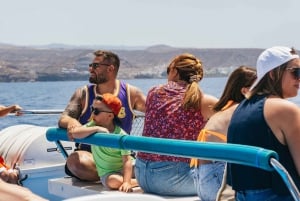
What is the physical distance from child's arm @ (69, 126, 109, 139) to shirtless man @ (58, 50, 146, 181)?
0.52 m

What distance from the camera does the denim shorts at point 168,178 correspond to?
3.90 m

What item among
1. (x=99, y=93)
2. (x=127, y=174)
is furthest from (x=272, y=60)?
(x=99, y=93)

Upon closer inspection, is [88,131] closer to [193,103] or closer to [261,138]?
[193,103]

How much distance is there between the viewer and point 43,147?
5465mm

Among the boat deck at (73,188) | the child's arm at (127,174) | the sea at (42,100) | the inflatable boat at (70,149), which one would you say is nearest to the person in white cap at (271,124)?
the inflatable boat at (70,149)

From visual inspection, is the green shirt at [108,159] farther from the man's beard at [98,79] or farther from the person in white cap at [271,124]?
the person in white cap at [271,124]

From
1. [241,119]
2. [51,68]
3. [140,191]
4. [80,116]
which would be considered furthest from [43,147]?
[51,68]

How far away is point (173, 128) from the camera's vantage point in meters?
3.96

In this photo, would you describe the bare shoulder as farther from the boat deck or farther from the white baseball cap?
the boat deck

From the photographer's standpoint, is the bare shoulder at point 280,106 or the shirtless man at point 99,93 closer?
the bare shoulder at point 280,106

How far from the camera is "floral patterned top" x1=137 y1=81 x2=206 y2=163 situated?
396 cm

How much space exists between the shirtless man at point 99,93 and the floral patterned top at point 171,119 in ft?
1.61

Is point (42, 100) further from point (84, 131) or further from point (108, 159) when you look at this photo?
point (84, 131)

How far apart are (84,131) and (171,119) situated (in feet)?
1.85
